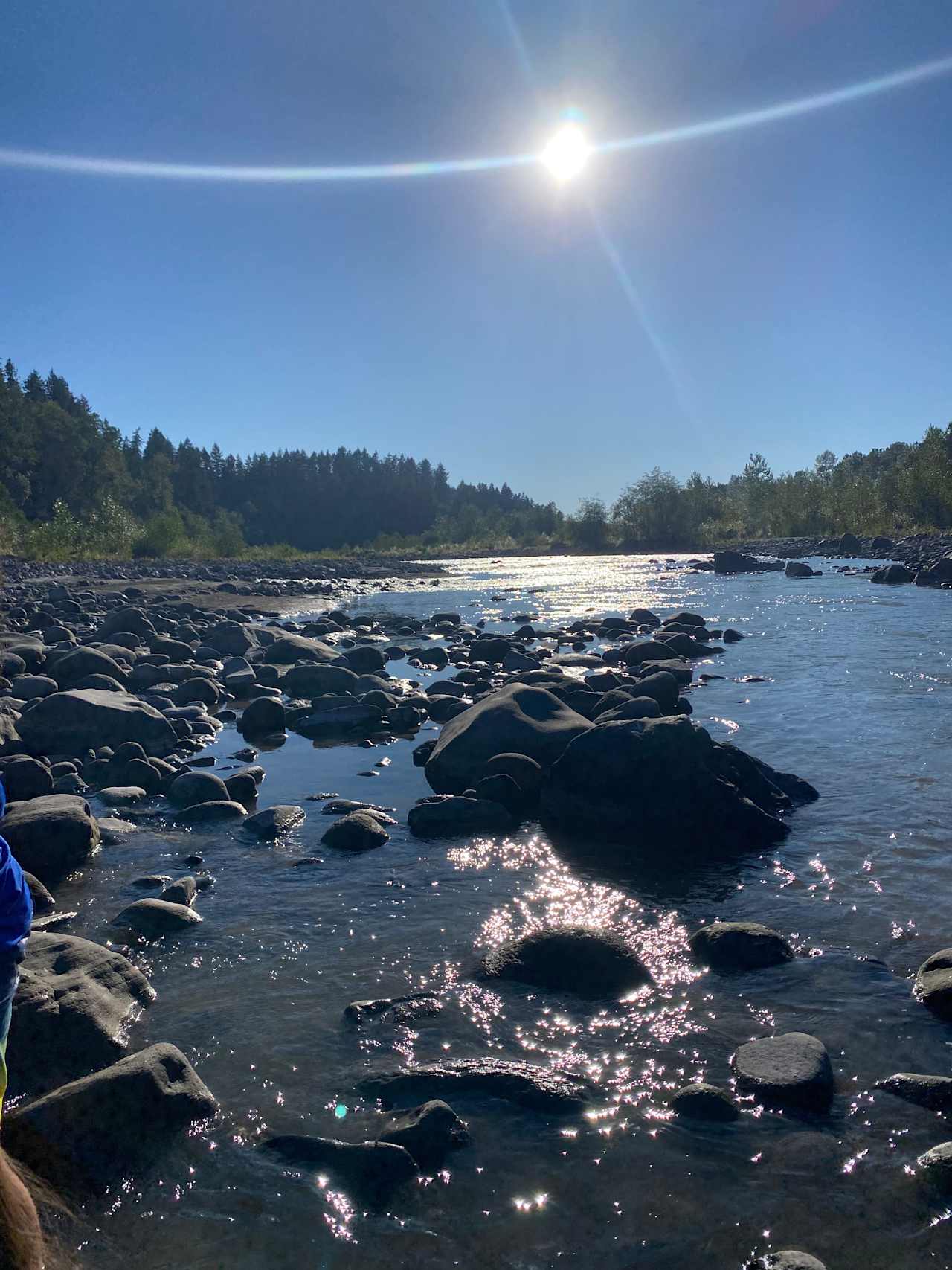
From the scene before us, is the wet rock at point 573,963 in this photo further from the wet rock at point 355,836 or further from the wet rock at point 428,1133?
the wet rock at point 355,836

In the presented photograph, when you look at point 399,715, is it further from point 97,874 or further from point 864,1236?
point 864,1236

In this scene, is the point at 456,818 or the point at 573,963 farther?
the point at 456,818

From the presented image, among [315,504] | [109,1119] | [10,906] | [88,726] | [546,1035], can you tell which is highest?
[315,504]

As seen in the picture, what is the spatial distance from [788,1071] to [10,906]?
324 cm

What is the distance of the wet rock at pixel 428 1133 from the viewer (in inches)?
134

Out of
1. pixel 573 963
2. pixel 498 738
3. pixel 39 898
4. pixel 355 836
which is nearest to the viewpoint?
pixel 573 963

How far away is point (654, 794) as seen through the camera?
7.30 metres

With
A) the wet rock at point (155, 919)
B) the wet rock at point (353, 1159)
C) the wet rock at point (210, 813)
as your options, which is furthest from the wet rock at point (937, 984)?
the wet rock at point (210, 813)

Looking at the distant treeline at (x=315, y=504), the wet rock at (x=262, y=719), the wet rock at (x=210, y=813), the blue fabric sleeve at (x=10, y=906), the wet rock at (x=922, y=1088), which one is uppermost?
the distant treeline at (x=315, y=504)

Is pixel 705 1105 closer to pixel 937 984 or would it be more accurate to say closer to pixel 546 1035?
pixel 546 1035

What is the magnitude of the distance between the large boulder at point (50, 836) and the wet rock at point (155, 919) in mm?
1130

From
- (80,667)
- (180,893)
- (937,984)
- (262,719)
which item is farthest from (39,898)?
(80,667)

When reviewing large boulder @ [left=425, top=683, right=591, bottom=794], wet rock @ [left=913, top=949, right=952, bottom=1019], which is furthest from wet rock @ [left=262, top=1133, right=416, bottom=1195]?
large boulder @ [left=425, top=683, right=591, bottom=794]

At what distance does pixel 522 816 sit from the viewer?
313 inches
